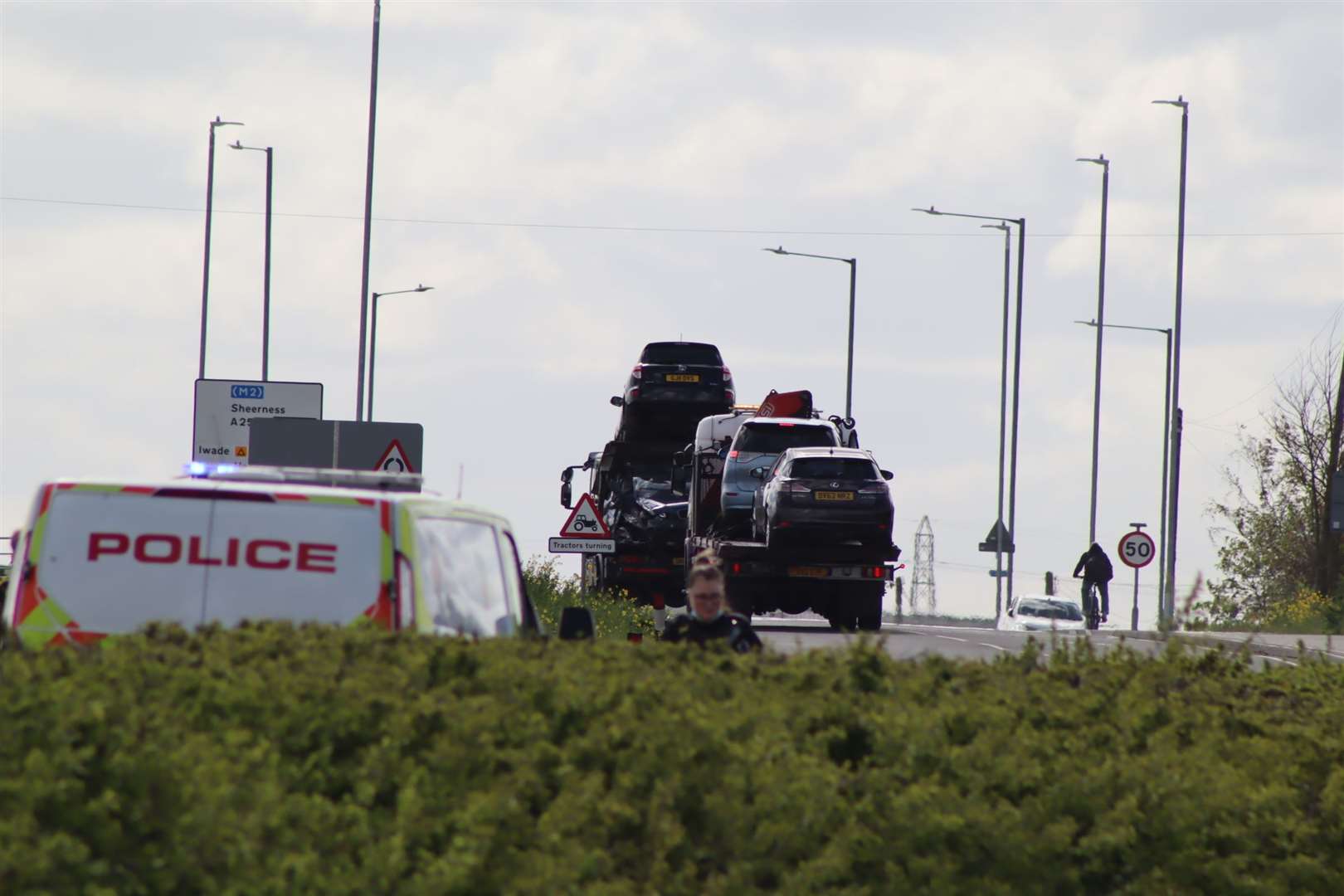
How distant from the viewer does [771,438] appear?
113 ft

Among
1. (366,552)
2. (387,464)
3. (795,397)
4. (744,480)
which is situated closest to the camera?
(366,552)

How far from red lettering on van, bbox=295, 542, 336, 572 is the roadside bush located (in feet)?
65.8

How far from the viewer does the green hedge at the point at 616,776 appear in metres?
5.34

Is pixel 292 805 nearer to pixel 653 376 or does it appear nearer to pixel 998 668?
pixel 998 668

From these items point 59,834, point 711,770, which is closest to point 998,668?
point 711,770

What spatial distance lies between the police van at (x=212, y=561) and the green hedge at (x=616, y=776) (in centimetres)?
83

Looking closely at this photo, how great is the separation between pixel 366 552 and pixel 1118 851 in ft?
9.15

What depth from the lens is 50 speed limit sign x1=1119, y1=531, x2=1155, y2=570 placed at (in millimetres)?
47406

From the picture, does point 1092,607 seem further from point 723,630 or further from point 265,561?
point 265,561

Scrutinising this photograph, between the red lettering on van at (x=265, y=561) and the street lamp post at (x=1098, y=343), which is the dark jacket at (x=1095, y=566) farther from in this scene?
the red lettering on van at (x=265, y=561)

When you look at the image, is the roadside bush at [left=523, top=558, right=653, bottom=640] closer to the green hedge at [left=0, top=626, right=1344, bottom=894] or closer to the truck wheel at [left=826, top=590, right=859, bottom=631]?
the truck wheel at [left=826, top=590, right=859, bottom=631]

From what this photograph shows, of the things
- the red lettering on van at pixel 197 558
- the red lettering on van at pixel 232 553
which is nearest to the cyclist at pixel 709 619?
the red lettering on van at pixel 232 553

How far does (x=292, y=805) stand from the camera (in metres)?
5.54

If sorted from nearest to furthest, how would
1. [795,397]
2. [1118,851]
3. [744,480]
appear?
[1118,851]
[744,480]
[795,397]
